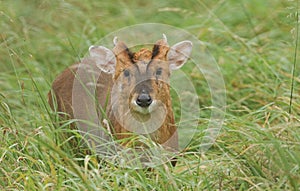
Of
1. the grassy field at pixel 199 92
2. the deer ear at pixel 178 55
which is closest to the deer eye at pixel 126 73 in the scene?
the deer ear at pixel 178 55

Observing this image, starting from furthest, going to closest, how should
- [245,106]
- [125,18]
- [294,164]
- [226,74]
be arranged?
[125,18]
[226,74]
[245,106]
[294,164]

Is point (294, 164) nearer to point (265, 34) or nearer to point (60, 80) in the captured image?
point (60, 80)

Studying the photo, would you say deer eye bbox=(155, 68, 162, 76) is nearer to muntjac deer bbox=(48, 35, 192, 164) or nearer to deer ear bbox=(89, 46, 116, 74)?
muntjac deer bbox=(48, 35, 192, 164)

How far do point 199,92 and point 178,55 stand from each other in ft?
5.35

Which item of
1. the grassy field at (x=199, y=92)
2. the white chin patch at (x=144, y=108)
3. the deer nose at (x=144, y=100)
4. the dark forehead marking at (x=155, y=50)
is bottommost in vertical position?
the grassy field at (x=199, y=92)

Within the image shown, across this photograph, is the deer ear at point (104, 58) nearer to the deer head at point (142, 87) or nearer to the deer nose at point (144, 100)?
the deer head at point (142, 87)

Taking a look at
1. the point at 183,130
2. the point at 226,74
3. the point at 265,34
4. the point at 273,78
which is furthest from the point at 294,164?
the point at 265,34

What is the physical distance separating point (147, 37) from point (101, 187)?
12.9ft

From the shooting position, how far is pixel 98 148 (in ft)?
17.3

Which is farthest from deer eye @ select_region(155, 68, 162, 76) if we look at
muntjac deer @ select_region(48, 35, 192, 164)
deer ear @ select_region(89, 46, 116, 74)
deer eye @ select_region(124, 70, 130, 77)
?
deer ear @ select_region(89, 46, 116, 74)

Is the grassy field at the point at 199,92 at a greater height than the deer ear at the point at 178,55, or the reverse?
the deer ear at the point at 178,55

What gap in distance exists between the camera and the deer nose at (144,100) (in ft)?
17.1

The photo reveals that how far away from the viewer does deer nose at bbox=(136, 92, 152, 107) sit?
5.21 meters

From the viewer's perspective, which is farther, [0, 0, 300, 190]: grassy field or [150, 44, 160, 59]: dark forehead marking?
[150, 44, 160, 59]: dark forehead marking
